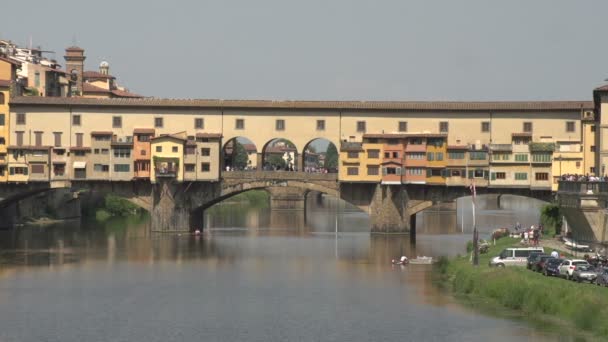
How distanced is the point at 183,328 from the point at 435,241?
42799 mm

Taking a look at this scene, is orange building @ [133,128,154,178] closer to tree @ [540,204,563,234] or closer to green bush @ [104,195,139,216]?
green bush @ [104,195,139,216]

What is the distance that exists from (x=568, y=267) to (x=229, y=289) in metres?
16.8

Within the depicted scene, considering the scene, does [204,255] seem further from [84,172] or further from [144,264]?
[84,172]

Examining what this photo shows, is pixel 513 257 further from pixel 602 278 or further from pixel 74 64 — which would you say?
pixel 74 64

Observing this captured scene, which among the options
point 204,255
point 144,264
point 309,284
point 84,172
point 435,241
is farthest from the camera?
point 84,172

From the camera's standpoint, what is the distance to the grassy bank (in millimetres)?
45562

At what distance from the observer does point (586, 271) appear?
51.2 metres

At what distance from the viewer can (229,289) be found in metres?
61.8

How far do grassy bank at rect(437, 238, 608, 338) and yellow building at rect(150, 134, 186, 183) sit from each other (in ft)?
117

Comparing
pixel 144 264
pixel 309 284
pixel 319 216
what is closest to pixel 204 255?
pixel 144 264

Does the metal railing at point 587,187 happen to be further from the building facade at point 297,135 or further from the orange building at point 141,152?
the orange building at point 141,152

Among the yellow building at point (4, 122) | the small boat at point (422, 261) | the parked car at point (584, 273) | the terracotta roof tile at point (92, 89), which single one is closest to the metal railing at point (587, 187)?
the small boat at point (422, 261)

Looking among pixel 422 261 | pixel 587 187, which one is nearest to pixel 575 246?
pixel 587 187

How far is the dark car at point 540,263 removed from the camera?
56237mm
